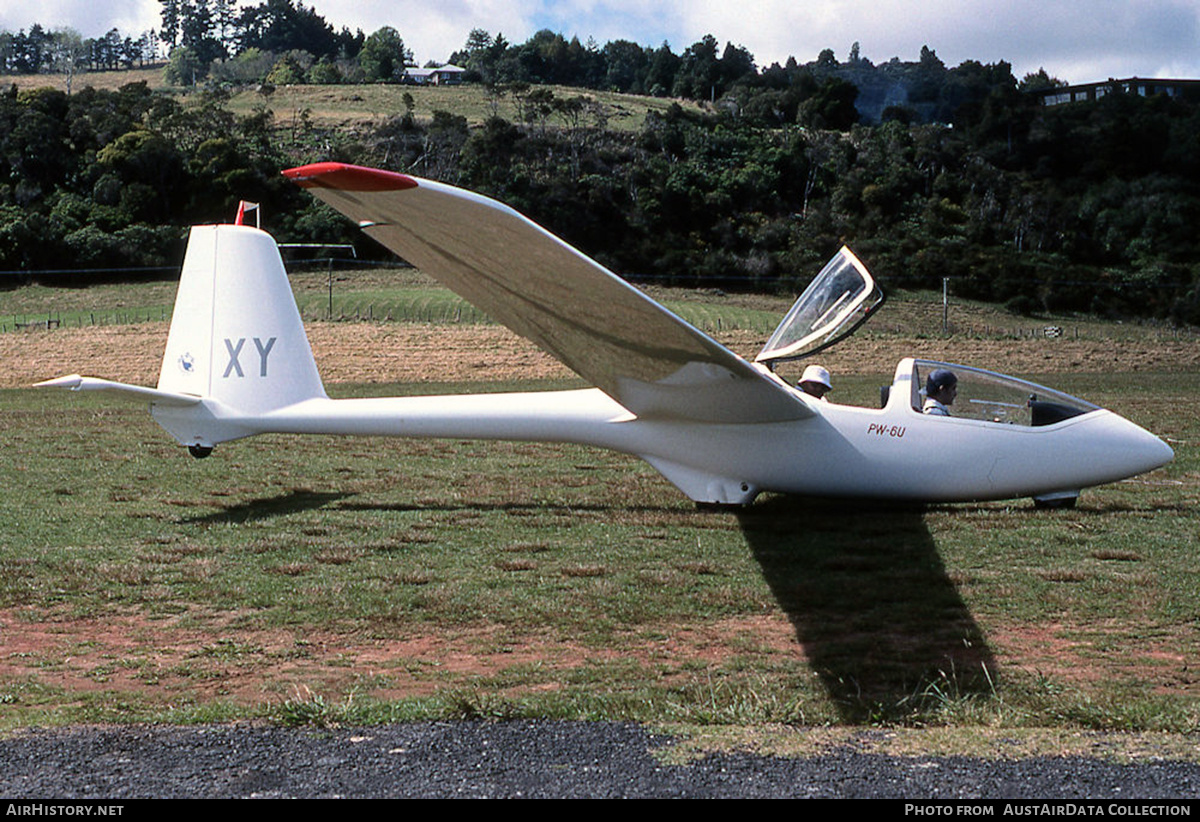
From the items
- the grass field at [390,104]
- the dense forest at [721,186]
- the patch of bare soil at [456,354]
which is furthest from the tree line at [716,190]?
the patch of bare soil at [456,354]

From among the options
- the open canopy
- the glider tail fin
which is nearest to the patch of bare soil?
the glider tail fin

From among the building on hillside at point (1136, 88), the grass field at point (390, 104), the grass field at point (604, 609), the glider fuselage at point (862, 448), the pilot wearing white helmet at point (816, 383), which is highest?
the building on hillside at point (1136, 88)

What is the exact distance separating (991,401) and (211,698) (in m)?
6.58

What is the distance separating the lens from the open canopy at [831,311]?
976 cm

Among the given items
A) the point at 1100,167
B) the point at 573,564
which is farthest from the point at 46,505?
the point at 1100,167

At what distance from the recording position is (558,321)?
7102mm

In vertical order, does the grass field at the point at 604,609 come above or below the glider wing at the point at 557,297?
below

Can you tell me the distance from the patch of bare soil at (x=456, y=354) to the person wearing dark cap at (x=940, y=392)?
75.0 feet

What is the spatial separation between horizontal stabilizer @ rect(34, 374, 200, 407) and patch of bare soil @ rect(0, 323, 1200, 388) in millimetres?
21430

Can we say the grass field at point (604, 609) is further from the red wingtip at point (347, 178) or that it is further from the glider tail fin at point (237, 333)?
the red wingtip at point (347, 178)

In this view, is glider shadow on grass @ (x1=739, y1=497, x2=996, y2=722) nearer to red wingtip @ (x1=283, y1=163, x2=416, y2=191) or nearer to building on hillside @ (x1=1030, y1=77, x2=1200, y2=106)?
red wingtip @ (x1=283, y1=163, x2=416, y2=191)

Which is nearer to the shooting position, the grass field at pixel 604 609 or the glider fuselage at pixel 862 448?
the grass field at pixel 604 609
